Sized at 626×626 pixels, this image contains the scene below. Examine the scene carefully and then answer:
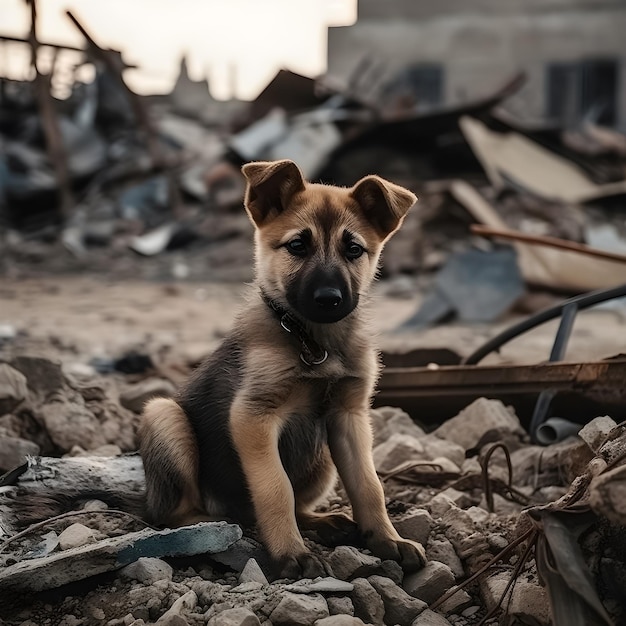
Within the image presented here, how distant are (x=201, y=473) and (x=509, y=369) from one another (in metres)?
1.75

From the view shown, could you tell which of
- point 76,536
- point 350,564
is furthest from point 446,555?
point 76,536

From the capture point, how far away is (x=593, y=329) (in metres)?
8.24

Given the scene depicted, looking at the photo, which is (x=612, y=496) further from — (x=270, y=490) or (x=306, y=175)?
(x=306, y=175)

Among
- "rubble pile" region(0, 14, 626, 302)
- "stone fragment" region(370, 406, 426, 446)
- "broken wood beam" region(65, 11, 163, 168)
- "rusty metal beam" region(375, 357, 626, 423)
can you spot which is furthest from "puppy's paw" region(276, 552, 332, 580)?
"broken wood beam" region(65, 11, 163, 168)

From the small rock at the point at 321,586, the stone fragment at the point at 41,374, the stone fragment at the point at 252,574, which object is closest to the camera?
the small rock at the point at 321,586

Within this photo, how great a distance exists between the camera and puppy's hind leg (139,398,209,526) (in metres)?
3.18

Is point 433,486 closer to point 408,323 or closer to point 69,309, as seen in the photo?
point 408,323

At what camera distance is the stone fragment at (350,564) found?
286 centimetres

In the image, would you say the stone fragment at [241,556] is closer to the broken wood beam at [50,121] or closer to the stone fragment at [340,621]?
the stone fragment at [340,621]

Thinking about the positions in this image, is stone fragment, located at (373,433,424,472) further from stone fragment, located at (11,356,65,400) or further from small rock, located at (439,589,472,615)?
stone fragment, located at (11,356,65,400)

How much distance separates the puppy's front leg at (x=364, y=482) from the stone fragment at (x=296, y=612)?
1.71 feet

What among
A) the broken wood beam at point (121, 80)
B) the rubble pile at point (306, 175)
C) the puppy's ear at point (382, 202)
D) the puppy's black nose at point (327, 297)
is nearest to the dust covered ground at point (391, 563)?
the puppy's ear at point (382, 202)

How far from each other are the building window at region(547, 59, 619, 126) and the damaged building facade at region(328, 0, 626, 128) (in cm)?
3

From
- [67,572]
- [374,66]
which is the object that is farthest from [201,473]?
[374,66]
